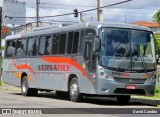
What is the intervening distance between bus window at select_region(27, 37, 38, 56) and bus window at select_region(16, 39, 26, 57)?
64 centimetres

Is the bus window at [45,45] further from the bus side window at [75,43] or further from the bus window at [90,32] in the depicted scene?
the bus window at [90,32]

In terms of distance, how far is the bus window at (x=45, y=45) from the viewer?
2234 cm

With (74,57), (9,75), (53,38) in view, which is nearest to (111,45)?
(74,57)

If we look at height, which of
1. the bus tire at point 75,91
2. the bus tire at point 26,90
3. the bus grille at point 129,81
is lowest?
the bus tire at point 26,90

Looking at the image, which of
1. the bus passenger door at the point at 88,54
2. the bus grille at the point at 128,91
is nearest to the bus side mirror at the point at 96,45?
the bus passenger door at the point at 88,54

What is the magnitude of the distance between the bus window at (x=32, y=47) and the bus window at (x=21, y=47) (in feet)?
2.10

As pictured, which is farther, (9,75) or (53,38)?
(9,75)

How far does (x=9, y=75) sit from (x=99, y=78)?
406 inches

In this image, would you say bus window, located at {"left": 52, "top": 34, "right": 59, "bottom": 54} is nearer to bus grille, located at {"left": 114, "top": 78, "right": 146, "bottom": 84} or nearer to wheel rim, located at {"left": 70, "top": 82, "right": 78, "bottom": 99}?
wheel rim, located at {"left": 70, "top": 82, "right": 78, "bottom": 99}

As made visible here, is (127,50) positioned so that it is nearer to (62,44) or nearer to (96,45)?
(96,45)

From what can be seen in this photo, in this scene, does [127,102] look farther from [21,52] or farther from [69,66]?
[21,52]

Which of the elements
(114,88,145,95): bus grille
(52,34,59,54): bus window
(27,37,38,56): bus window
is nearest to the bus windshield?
(114,88,145,95): bus grille

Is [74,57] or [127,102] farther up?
[74,57]

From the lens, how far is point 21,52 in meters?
25.6
